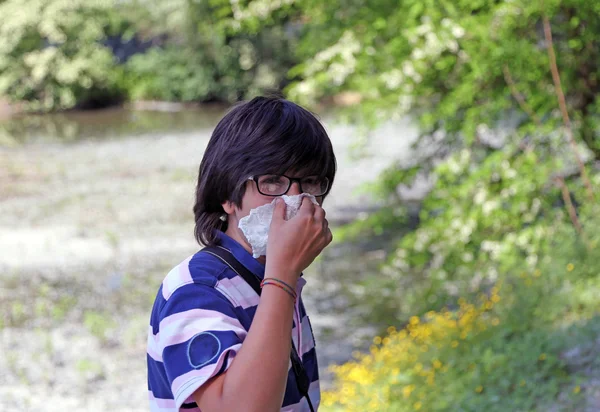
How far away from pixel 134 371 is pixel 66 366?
59cm

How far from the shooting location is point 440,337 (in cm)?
507

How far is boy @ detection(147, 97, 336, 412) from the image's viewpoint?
1.14m

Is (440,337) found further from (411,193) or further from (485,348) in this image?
(411,193)

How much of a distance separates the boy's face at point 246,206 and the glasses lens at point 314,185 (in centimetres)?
1

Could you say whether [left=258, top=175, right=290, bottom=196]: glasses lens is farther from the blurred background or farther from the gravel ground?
the gravel ground

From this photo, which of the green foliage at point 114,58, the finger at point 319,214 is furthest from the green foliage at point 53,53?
the finger at point 319,214

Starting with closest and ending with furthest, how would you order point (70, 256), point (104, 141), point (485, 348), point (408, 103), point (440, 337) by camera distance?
1. point (485, 348)
2. point (440, 337)
3. point (408, 103)
4. point (70, 256)
5. point (104, 141)

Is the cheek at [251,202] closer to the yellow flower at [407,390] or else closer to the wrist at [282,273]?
the wrist at [282,273]

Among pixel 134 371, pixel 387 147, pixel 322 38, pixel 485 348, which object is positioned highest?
pixel 387 147

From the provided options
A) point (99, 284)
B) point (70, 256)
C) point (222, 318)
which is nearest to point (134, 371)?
point (99, 284)

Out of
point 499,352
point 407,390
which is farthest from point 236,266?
point 499,352

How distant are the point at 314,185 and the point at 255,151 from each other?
0.38 ft

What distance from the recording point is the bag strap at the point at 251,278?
50.5 inches

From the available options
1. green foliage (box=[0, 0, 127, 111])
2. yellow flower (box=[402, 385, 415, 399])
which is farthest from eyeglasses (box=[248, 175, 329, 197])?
green foliage (box=[0, 0, 127, 111])
